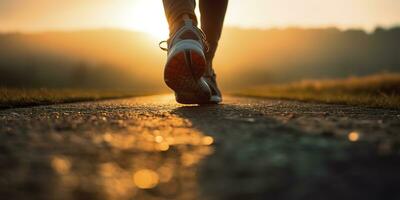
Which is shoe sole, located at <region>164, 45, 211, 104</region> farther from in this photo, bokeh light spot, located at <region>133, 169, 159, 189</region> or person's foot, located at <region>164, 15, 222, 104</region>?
bokeh light spot, located at <region>133, 169, 159, 189</region>

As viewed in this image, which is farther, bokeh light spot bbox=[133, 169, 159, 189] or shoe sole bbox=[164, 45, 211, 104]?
shoe sole bbox=[164, 45, 211, 104]

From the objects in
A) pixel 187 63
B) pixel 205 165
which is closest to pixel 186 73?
pixel 187 63

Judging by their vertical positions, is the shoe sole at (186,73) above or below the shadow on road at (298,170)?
above

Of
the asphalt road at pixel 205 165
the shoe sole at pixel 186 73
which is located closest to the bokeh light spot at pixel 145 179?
the asphalt road at pixel 205 165

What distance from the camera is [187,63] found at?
257 centimetres

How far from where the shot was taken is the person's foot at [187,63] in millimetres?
2553

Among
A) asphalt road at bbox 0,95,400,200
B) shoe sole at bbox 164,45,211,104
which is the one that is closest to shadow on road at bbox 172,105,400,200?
asphalt road at bbox 0,95,400,200

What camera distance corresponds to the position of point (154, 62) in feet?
301

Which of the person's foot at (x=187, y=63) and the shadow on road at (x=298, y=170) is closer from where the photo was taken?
the shadow on road at (x=298, y=170)

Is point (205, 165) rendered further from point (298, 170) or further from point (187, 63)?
point (187, 63)

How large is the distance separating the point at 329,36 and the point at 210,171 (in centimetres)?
12974

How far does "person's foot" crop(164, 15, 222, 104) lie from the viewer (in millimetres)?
2553

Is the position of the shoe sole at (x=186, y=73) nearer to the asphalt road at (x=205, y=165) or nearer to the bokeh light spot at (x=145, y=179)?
the asphalt road at (x=205, y=165)

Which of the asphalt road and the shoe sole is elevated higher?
the shoe sole
